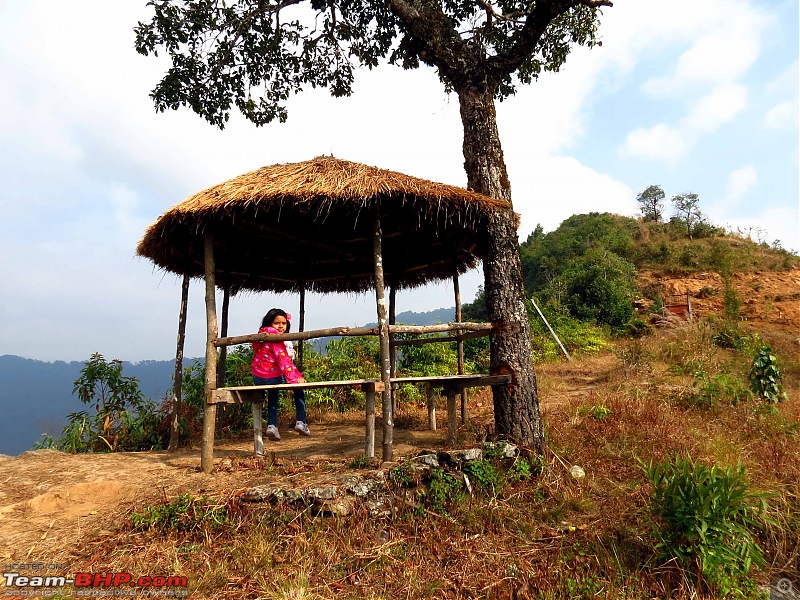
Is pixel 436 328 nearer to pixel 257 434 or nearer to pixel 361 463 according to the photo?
pixel 361 463

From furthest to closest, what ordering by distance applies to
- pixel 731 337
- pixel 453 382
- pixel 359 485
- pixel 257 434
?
pixel 731 337
pixel 453 382
pixel 257 434
pixel 359 485

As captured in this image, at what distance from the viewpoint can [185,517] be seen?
3936 mm

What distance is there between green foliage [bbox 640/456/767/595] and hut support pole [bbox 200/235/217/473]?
4401mm

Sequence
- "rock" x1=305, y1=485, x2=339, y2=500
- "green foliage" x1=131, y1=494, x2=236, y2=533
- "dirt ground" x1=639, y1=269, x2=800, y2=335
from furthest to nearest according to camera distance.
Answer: "dirt ground" x1=639, y1=269, x2=800, y2=335 < "rock" x1=305, y1=485, x2=339, y2=500 < "green foliage" x1=131, y1=494, x2=236, y2=533

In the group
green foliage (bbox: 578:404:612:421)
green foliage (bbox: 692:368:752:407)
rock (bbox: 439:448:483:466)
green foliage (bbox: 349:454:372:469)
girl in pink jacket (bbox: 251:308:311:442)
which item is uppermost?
girl in pink jacket (bbox: 251:308:311:442)

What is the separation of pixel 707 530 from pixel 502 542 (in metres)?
1.52

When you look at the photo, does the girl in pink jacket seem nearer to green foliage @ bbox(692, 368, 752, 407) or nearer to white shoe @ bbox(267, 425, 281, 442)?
white shoe @ bbox(267, 425, 281, 442)

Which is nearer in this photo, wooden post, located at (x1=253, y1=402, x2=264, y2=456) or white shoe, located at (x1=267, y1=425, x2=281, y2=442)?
wooden post, located at (x1=253, y1=402, x2=264, y2=456)

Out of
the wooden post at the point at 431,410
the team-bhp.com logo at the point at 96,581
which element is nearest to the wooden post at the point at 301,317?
the wooden post at the point at 431,410

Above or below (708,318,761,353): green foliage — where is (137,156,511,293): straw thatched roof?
above

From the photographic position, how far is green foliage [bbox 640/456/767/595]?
3115mm

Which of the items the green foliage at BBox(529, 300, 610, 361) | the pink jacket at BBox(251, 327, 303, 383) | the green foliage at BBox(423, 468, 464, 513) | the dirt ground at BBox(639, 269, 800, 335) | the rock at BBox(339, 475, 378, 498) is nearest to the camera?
the rock at BBox(339, 475, 378, 498)

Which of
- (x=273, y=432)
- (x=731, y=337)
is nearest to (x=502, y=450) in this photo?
(x=273, y=432)

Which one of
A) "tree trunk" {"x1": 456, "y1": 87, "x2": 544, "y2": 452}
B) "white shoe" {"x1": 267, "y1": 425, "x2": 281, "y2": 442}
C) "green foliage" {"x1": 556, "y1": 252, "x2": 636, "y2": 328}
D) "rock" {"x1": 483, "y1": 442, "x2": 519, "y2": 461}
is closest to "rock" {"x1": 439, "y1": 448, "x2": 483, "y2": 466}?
"rock" {"x1": 483, "y1": 442, "x2": 519, "y2": 461}
